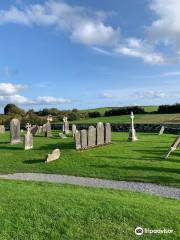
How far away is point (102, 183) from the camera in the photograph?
15.1 metres

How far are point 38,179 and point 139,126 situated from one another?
28.6m

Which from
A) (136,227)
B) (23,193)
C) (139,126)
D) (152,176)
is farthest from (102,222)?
(139,126)

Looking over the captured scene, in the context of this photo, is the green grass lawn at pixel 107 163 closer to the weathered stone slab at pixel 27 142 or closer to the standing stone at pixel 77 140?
the standing stone at pixel 77 140

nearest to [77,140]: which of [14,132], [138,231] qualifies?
[14,132]

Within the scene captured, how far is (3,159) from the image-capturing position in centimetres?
2102

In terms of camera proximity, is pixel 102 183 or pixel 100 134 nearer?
pixel 102 183

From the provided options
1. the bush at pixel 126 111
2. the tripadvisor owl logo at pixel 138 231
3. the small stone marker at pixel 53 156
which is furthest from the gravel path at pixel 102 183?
the bush at pixel 126 111

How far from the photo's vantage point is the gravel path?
13648 millimetres

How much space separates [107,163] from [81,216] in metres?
8.88

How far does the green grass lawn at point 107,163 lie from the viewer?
16.2 m

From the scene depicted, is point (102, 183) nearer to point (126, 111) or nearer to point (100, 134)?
point (100, 134)

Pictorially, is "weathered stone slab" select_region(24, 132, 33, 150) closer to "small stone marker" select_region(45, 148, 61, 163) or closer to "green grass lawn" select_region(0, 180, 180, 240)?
"small stone marker" select_region(45, 148, 61, 163)

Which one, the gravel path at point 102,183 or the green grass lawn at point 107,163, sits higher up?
the green grass lawn at point 107,163

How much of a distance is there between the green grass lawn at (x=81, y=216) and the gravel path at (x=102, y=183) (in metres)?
1.42
